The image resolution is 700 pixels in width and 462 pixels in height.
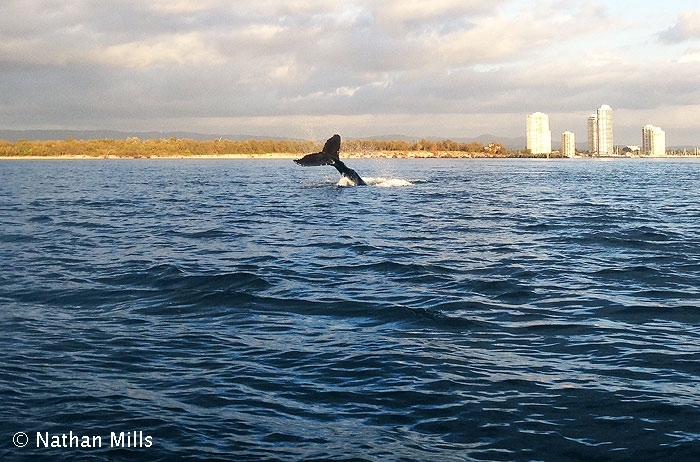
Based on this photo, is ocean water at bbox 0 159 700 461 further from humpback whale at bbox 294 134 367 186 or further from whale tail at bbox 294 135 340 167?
whale tail at bbox 294 135 340 167

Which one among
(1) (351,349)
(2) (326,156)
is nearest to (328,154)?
(2) (326,156)

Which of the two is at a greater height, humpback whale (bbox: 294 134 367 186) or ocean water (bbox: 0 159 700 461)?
humpback whale (bbox: 294 134 367 186)

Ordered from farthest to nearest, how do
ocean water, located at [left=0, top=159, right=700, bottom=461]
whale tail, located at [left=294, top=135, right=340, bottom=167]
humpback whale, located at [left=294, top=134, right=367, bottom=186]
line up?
whale tail, located at [left=294, top=135, right=340, bottom=167] < humpback whale, located at [left=294, top=134, right=367, bottom=186] < ocean water, located at [left=0, top=159, right=700, bottom=461]

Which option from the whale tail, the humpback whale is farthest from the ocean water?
the whale tail

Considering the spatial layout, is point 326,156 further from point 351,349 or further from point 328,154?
point 351,349

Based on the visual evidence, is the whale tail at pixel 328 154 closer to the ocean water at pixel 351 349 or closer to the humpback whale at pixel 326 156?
the humpback whale at pixel 326 156

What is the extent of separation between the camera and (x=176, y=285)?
16.4 m

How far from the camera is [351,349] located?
1142 centimetres

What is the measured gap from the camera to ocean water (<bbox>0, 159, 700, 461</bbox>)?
8.09 metres

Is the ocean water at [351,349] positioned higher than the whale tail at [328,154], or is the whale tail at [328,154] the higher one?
the whale tail at [328,154]

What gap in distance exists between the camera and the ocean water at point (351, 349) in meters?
8.09

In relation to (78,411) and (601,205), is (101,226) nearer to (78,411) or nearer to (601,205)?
(78,411)

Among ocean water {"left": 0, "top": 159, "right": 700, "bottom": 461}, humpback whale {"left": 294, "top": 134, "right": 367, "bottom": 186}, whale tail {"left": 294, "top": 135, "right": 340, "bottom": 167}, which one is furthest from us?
whale tail {"left": 294, "top": 135, "right": 340, "bottom": 167}

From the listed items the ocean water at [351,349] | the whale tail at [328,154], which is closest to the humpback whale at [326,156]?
the whale tail at [328,154]
